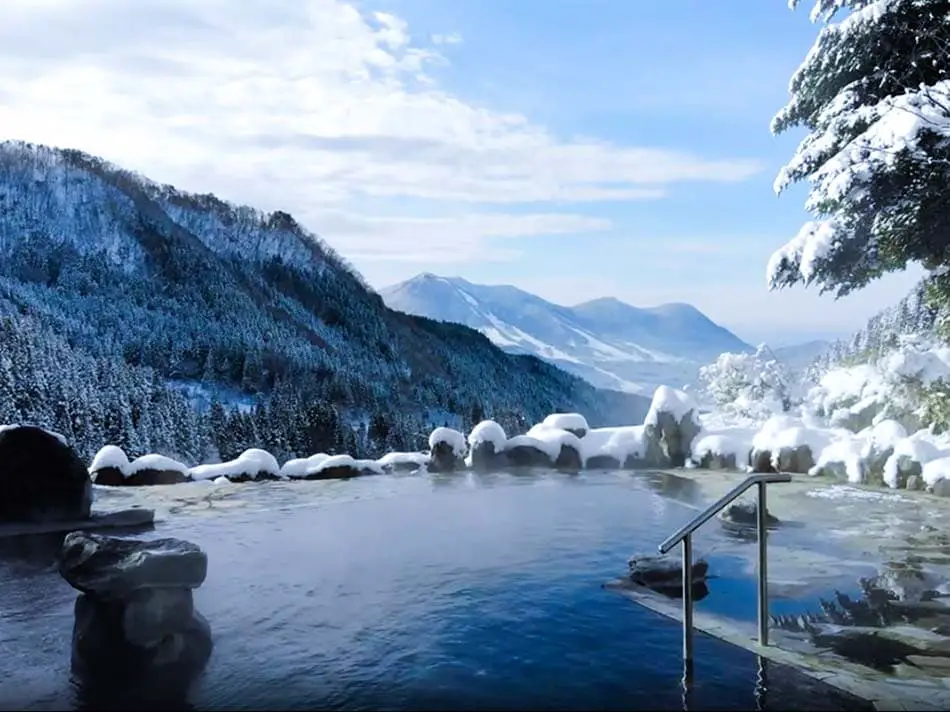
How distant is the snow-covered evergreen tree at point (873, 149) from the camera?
→ 24.2ft

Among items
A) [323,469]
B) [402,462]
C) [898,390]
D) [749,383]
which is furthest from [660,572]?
[749,383]

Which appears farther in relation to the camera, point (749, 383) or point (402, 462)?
point (749, 383)

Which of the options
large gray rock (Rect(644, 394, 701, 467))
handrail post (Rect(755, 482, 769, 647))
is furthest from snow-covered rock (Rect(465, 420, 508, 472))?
handrail post (Rect(755, 482, 769, 647))

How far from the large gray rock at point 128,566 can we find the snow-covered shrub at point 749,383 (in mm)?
20443

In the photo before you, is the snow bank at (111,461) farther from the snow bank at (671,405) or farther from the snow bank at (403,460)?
the snow bank at (671,405)

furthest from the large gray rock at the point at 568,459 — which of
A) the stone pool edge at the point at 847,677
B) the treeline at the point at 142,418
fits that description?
the treeline at the point at 142,418

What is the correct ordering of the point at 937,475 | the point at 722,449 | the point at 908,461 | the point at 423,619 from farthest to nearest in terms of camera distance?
the point at 722,449, the point at 908,461, the point at 937,475, the point at 423,619

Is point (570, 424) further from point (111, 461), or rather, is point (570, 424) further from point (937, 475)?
point (111, 461)

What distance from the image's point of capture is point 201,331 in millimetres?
48656

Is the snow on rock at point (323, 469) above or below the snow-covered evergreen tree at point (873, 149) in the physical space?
below

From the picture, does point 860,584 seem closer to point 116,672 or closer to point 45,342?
point 116,672

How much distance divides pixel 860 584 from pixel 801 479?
20.9 feet

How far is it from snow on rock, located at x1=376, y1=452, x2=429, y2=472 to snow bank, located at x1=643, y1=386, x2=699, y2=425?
4196 millimetres

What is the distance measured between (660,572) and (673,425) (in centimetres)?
882
